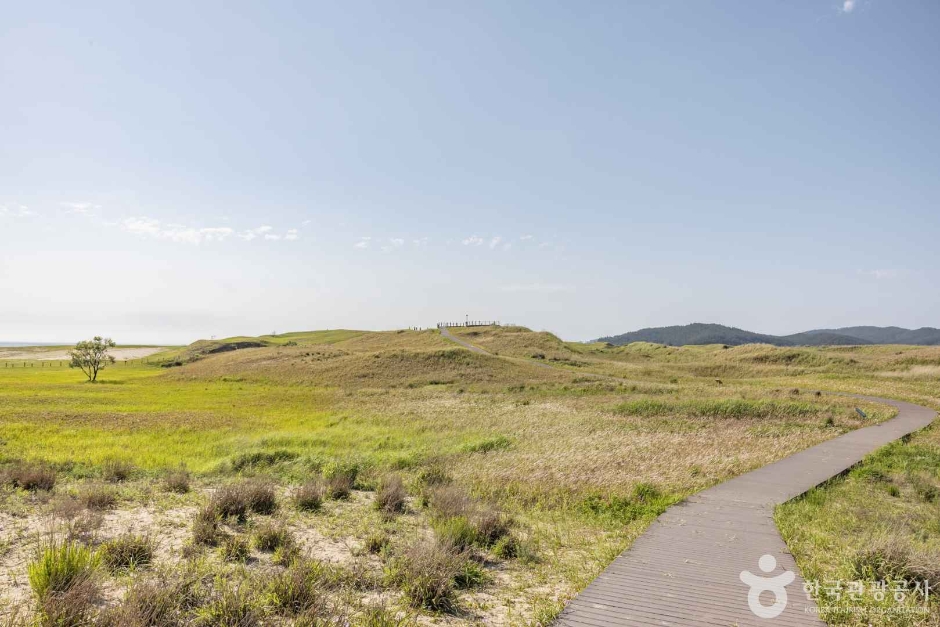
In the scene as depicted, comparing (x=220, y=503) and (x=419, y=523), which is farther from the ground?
(x=220, y=503)

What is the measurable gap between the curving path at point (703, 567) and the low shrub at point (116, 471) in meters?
15.1

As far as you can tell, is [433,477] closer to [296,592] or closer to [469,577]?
[469,577]

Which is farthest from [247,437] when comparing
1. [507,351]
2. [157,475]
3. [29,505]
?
[507,351]

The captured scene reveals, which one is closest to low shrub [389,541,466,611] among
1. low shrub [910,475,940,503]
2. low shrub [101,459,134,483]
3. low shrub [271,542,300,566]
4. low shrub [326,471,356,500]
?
low shrub [271,542,300,566]

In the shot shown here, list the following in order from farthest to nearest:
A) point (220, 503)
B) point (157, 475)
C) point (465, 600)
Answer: point (157, 475) < point (220, 503) < point (465, 600)

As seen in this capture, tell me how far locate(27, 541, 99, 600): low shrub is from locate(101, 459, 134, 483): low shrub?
865cm

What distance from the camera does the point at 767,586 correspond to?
7242 millimetres

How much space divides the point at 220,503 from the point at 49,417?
25994mm

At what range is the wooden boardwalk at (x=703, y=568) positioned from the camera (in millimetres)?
6465

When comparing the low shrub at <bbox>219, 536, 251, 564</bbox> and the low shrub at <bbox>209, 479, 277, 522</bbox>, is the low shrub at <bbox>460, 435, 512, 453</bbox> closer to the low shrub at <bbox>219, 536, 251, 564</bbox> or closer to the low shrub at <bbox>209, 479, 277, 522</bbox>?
the low shrub at <bbox>209, 479, 277, 522</bbox>

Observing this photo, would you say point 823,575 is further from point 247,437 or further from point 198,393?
point 198,393

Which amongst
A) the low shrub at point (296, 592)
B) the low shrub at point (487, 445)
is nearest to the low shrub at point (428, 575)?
the low shrub at point (296, 592)

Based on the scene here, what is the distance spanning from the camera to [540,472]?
15977mm

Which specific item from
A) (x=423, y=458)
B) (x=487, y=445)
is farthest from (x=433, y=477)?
(x=487, y=445)
